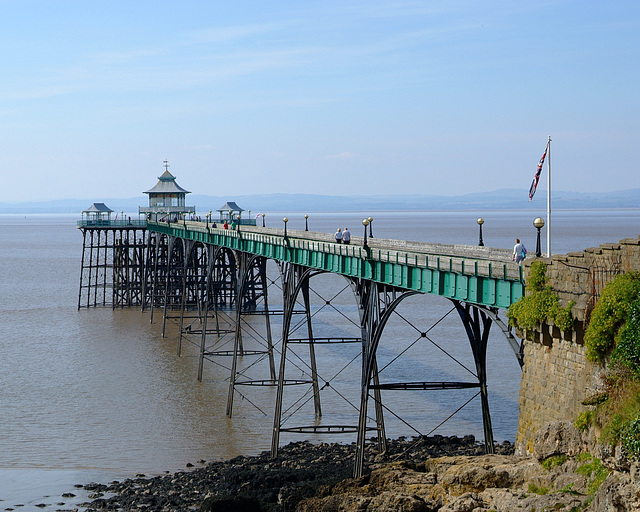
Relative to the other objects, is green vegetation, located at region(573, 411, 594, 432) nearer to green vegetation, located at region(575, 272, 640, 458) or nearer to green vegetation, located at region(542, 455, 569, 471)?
green vegetation, located at region(575, 272, 640, 458)

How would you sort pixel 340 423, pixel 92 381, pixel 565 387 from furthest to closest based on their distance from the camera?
1. pixel 92 381
2. pixel 340 423
3. pixel 565 387

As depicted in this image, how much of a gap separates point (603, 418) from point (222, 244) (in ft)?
115

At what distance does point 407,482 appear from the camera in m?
20.8

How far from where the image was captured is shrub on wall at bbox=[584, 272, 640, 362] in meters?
16.8

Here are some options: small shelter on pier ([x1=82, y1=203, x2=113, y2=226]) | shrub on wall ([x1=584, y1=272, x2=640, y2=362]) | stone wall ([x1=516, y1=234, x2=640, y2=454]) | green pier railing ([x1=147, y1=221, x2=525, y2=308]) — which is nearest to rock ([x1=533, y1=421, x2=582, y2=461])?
stone wall ([x1=516, y1=234, x2=640, y2=454])

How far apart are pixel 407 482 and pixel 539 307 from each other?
4.81 m

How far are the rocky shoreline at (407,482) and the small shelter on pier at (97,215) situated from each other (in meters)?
53.5

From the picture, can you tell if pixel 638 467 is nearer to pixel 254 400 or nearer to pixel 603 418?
pixel 603 418

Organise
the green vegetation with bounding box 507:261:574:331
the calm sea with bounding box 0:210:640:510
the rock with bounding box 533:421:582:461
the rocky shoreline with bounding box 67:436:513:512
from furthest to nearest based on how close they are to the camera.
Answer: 1. the calm sea with bounding box 0:210:640:510
2. the rocky shoreline with bounding box 67:436:513:512
3. the green vegetation with bounding box 507:261:574:331
4. the rock with bounding box 533:421:582:461

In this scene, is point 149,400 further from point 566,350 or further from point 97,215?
point 97,215

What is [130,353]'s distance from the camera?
54.3 metres

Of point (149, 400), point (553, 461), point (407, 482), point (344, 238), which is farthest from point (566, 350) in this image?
point (149, 400)

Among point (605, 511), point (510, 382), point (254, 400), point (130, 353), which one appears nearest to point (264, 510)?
point (605, 511)

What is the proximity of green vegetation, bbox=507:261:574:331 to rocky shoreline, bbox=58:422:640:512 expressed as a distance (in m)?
1.97
